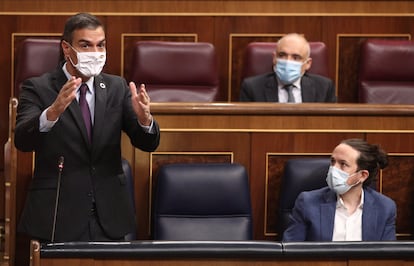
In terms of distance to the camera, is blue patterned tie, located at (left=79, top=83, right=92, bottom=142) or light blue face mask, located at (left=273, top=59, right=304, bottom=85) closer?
blue patterned tie, located at (left=79, top=83, right=92, bottom=142)

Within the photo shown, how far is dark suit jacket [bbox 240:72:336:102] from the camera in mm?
2051

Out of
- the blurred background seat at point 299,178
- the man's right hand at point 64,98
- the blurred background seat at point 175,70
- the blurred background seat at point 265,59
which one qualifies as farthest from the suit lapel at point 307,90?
the man's right hand at point 64,98

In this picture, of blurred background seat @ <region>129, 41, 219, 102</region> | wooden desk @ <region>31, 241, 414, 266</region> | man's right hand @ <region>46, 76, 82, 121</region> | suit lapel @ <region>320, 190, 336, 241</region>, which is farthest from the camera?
blurred background seat @ <region>129, 41, 219, 102</region>

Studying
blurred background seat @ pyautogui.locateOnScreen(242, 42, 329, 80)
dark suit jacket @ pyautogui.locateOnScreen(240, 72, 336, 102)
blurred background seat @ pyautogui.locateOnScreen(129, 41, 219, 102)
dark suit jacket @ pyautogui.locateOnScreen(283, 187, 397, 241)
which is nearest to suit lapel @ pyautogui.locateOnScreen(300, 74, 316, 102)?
dark suit jacket @ pyautogui.locateOnScreen(240, 72, 336, 102)

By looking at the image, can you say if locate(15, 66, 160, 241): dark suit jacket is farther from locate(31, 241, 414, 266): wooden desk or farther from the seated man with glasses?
the seated man with glasses

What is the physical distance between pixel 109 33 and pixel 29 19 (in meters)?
0.20

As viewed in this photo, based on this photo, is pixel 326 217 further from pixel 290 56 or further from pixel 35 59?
pixel 35 59

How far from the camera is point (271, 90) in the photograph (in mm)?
2057

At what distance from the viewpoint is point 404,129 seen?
1.73 m

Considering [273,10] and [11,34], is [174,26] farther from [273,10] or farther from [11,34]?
[11,34]

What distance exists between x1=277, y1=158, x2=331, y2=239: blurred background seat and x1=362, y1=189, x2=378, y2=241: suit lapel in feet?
0.38

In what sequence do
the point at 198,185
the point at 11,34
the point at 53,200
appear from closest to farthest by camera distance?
the point at 53,200 < the point at 198,185 < the point at 11,34

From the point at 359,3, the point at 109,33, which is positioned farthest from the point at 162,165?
the point at 359,3

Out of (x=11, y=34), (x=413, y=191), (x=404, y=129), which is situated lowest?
(x=413, y=191)
